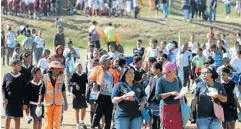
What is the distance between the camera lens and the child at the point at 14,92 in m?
14.1

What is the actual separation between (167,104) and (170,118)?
24 centimetres

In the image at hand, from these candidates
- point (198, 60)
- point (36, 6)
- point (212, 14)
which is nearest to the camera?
point (198, 60)

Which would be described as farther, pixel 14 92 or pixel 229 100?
pixel 14 92

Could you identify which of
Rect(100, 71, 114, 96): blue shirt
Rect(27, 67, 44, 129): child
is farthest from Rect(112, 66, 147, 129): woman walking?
Rect(27, 67, 44, 129): child

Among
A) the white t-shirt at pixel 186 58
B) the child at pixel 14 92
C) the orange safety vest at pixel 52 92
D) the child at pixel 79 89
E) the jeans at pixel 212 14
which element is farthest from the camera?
the jeans at pixel 212 14

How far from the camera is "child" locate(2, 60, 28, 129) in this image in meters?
14.1

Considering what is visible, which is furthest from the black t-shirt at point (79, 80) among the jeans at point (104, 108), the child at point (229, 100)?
the child at point (229, 100)

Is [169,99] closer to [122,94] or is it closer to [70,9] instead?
[122,94]

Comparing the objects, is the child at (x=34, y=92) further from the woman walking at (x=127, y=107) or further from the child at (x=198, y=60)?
the child at (x=198, y=60)

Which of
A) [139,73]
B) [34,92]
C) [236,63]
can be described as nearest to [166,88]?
[139,73]

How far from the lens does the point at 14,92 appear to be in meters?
14.2

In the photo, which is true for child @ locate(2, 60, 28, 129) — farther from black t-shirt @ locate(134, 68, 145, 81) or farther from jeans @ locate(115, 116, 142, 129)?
jeans @ locate(115, 116, 142, 129)

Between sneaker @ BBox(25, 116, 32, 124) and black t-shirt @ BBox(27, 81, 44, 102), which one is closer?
black t-shirt @ BBox(27, 81, 44, 102)

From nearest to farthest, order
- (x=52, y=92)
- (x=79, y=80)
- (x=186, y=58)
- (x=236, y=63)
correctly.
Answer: (x=52, y=92), (x=79, y=80), (x=236, y=63), (x=186, y=58)
